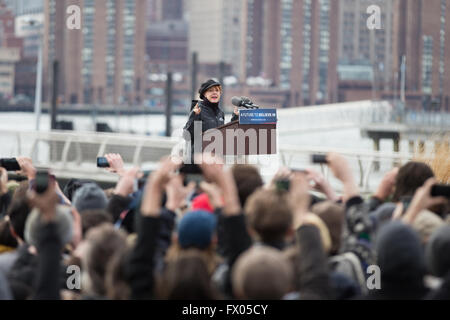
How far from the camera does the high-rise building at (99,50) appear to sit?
161250mm

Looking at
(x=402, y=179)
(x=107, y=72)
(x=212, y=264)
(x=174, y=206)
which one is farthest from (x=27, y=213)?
(x=107, y=72)

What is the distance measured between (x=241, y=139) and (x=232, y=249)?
2728 mm

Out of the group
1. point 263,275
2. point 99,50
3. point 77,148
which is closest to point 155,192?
point 263,275

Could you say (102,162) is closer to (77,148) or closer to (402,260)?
(402,260)

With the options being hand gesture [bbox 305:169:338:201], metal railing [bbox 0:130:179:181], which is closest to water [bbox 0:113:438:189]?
metal railing [bbox 0:130:179:181]

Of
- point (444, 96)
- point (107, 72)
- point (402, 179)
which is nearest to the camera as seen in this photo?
point (402, 179)

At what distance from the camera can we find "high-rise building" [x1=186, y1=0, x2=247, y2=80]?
195500mm

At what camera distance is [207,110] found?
25.7 feet

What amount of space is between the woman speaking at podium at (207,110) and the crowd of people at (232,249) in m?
2.73
